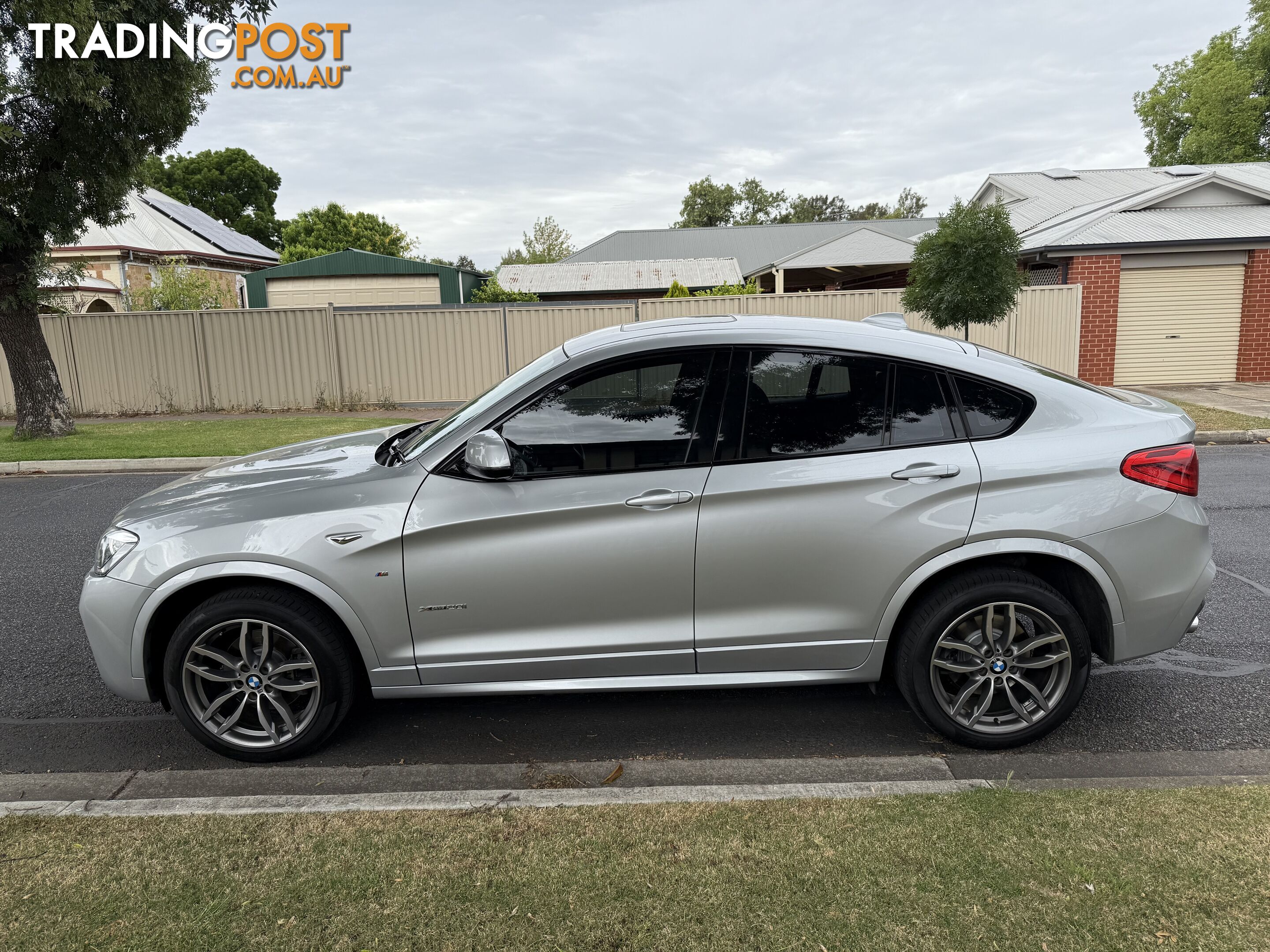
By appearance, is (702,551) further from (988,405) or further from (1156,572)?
(1156,572)

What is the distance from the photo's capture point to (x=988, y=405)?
350cm

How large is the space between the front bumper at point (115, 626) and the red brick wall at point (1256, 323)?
22323mm

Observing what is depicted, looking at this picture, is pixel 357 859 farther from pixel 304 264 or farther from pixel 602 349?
pixel 304 264

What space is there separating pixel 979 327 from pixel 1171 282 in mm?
4899

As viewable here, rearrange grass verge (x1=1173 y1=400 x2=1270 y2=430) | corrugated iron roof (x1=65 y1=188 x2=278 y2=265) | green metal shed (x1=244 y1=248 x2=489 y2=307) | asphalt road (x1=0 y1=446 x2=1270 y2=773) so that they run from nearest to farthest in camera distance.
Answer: asphalt road (x1=0 y1=446 x2=1270 y2=773) → grass verge (x1=1173 y1=400 x2=1270 y2=430) → corrugated iron roof (x1=65 y1=188 x2=278 y2=265) → green metal shed (x1=244 y1=248 x2=489 y2=307)

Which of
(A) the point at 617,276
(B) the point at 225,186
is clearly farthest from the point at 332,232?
(A) the point at 617,276

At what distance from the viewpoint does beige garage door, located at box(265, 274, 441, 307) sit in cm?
3622

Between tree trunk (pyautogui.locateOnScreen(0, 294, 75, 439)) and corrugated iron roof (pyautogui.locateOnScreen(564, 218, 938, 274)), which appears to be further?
corrugated iron roof (pyautogui.locateOnScreen(564, 218, 938, 274))

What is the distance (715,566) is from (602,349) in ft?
3.28

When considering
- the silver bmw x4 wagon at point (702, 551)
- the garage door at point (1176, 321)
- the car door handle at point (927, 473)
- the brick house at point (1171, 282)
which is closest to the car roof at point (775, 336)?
the silver bmw x4 wagon at point (702, 551)

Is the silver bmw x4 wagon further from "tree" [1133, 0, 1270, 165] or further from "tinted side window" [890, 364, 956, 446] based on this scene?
"tree" [1133, 0, 1270, 165]

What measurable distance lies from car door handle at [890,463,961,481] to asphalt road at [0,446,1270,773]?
1.17 meters

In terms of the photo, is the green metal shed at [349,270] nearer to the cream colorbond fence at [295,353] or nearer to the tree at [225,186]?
the cream colorbond fence at [295,353]

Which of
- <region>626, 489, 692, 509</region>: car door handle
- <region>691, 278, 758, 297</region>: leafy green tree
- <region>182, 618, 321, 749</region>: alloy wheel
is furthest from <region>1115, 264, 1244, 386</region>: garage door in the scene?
<region>182, 618, 321, 749</region>: alloy wheel
